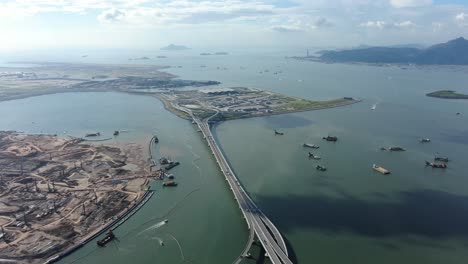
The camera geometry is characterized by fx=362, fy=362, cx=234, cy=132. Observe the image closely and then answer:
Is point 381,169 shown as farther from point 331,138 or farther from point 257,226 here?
point 257,226

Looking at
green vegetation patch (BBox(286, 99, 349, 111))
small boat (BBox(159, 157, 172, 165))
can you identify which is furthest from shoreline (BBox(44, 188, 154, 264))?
green vegetation patch (BBox(286, 99, 349, 111))

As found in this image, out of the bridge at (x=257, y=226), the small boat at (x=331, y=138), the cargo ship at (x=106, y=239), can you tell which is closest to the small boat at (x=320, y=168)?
the bridge at (x=257, y=226)

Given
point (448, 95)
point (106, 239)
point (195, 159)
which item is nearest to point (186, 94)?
point (195, 159)

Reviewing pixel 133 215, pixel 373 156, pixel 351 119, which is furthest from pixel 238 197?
pixel 351 119

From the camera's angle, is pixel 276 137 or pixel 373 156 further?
pixel 276 137

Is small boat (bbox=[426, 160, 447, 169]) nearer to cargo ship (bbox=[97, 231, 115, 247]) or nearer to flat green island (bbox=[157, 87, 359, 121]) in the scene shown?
flat green island (bbox=[157, 87, 359, 121])

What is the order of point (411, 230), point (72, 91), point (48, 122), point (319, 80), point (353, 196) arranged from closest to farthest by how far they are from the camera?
point (411, 230), point (353, 196), point (48, 122), point (72, 91), point (319, 80)

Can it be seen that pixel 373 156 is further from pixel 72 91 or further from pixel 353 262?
pixel 72 91
